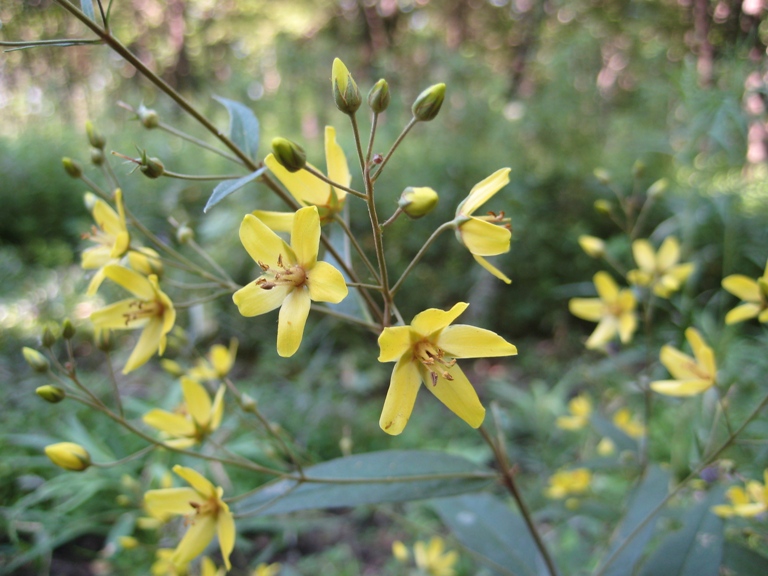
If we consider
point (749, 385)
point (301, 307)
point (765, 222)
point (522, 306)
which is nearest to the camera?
point (301, 307)

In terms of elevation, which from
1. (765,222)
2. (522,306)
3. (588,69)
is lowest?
(522,306)

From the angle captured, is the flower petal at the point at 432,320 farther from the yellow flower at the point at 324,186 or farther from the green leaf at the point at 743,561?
the green leaf at the point at 743,561

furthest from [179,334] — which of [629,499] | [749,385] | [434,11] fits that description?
[434,11]

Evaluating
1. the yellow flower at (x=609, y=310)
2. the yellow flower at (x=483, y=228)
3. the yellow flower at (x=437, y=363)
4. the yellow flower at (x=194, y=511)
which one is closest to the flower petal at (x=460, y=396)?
the yellow flower at (x=437, y=363)

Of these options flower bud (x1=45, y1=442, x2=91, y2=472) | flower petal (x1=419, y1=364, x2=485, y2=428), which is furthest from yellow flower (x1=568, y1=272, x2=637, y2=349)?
flower bud (x1=45, y1=442, x2=91, y2=472)

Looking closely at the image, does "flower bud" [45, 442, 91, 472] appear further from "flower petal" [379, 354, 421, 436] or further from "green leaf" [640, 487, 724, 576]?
"green leaf" [640, 487, 724, 576]

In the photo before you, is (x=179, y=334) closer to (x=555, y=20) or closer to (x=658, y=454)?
(x=658, y=454)

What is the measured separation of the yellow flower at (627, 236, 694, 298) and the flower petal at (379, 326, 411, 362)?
0.84 m

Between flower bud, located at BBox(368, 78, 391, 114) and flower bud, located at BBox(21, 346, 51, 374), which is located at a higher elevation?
flower bud, located at BBox(368, 78, 391, 114)

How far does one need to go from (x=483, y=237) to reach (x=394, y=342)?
0.57 feet

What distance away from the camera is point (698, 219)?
2.62m

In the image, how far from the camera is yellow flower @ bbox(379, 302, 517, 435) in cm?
55

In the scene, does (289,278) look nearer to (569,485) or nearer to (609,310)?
(609,310)

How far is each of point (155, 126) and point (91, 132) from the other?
13 centimetres
